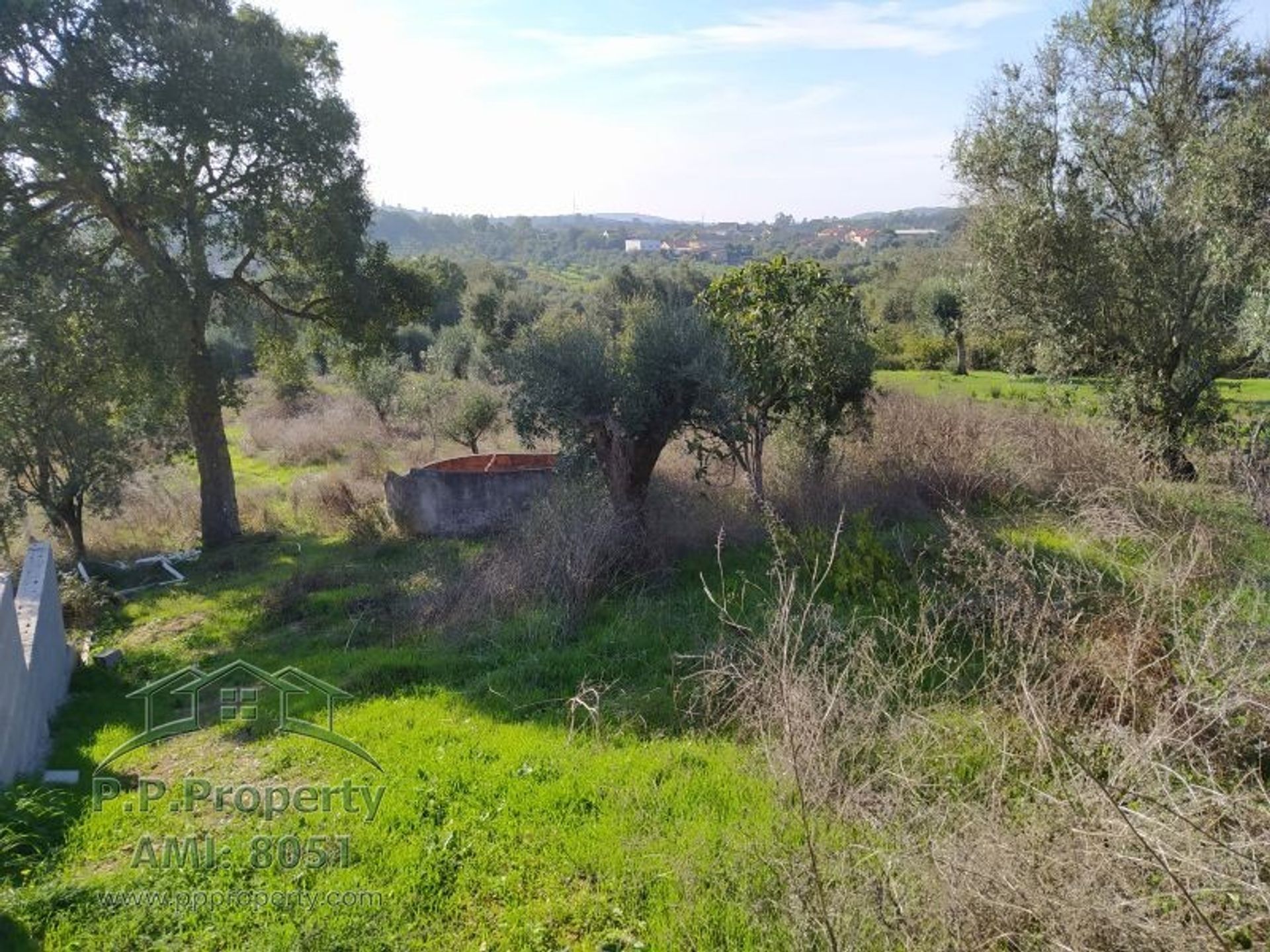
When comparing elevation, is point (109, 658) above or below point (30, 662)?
below

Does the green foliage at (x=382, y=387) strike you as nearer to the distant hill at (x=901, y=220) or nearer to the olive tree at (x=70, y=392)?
the olive tree at (x=70, y=392)

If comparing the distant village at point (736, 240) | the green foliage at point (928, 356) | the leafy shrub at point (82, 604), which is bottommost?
the leafy shrub at point (82, 604)

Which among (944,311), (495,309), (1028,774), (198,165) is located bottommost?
(1028,774)

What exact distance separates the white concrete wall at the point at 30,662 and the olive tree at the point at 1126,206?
1165 cm

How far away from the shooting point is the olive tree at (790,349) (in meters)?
9.94

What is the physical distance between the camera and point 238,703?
655cm

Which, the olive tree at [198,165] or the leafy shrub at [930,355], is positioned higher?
the olive tree at [198,165]

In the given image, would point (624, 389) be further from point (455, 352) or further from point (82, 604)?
point (455, 352)

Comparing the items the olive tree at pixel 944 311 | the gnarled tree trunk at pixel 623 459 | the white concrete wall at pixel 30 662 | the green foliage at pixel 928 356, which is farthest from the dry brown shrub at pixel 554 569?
the green foliage at pixel 928 356

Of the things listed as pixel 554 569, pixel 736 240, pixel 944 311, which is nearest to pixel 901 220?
pixel 736 240

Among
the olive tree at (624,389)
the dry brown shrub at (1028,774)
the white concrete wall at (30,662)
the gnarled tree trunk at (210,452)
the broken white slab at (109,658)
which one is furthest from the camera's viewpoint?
the gnarled tree trunk at (210,452)

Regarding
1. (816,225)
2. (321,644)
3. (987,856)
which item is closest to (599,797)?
(987,856)

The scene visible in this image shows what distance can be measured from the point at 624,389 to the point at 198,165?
25.8 ft

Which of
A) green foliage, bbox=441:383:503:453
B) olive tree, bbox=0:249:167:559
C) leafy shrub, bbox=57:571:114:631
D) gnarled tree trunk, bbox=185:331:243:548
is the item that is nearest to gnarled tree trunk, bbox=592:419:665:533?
leafy shrub, bbox=57:571:114:631
